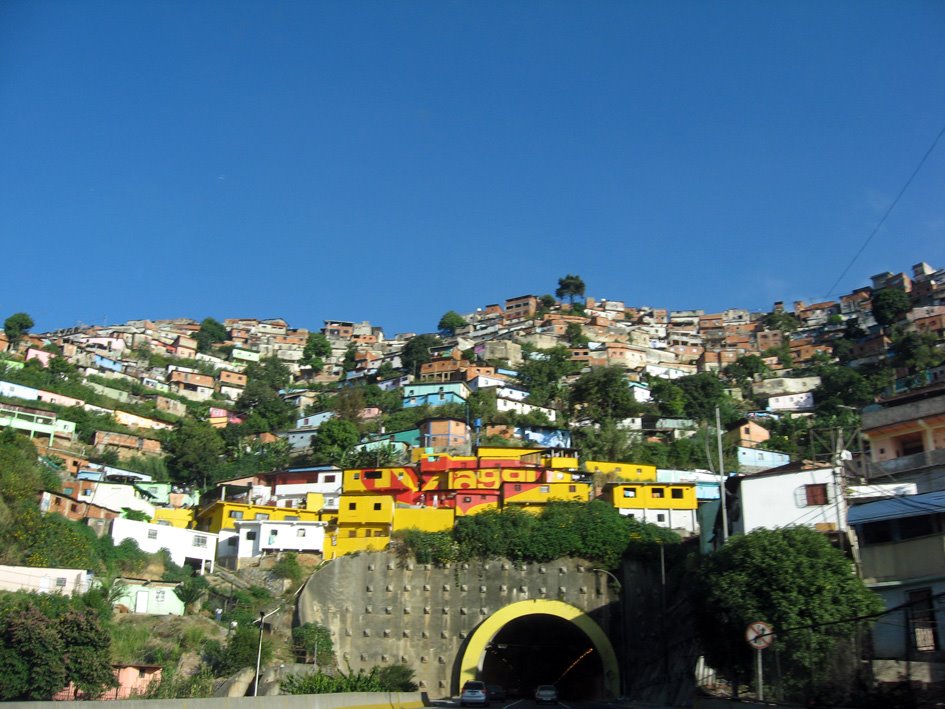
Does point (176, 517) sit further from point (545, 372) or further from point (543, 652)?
point (545, 372)

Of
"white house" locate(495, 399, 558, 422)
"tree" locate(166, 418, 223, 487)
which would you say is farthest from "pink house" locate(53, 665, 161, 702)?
"white house" locate(495, 399, 558, 422)

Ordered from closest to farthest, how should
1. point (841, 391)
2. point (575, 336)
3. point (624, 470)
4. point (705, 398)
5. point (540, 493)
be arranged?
point (540, 493)
point (624, 470)
point (705, 398)
point (841, 391)
point (575, 336)

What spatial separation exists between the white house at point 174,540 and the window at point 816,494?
3425 centimetres

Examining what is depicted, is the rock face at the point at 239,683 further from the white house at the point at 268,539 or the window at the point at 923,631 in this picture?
the window at the point at 923,631

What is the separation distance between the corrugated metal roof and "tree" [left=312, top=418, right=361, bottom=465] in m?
49.8

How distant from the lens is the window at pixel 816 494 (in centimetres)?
3275

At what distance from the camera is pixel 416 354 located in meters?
113

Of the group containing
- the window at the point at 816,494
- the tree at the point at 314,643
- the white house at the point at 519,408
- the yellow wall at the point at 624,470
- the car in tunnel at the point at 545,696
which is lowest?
the car in tunnel at the point at 545,696

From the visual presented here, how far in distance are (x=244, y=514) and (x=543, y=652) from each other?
2102 centimetres

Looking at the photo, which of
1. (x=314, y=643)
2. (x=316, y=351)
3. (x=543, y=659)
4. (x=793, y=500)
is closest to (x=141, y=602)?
(x=314, y=643)

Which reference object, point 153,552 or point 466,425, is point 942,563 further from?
point 466,425

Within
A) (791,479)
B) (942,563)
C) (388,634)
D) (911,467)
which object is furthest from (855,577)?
(388,634)

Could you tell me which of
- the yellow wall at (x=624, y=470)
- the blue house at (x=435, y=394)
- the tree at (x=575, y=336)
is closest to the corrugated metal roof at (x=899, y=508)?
the yellow wall at (x=624, y=470)

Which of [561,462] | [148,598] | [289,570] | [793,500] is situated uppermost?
[561,462]
